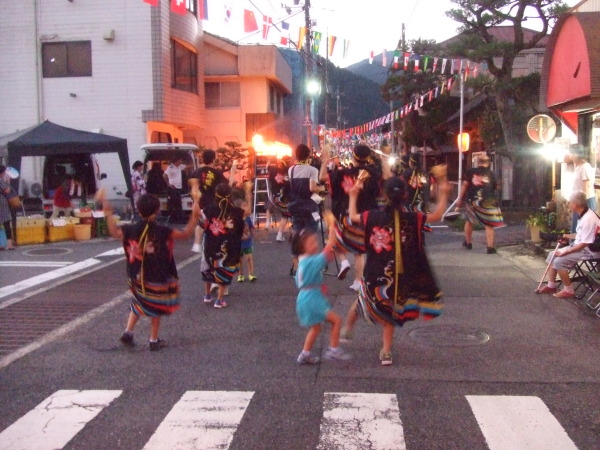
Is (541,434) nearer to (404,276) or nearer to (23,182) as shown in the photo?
(404,276)

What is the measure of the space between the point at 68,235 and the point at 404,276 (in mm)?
11239

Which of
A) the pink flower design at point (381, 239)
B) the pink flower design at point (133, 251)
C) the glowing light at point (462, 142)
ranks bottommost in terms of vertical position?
the pink flower design at point (133, 251)

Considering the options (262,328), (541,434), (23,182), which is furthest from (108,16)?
(541,434)

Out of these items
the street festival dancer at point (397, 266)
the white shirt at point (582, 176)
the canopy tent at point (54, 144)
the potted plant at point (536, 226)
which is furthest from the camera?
the canopy tent at point (54, 144)

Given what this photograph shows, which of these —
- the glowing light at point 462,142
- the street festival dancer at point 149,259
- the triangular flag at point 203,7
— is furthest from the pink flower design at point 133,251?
the glowing light at point 462,142

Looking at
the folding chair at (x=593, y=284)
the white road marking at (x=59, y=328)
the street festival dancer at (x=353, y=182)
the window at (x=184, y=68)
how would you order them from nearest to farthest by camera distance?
the white road marking at (x=59, y=328) → the folding chair at (x=593, y=284) → the street festival dancer at (x=353, y=182) → the window at (x=184, y=68)

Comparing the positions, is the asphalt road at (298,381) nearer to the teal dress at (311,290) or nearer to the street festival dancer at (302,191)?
the teal dress at (311,290)

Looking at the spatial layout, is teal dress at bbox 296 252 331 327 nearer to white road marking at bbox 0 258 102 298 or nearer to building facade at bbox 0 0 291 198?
white road marking at bbox 0 258 102 298

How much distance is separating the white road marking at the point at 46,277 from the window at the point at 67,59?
12.4 meters

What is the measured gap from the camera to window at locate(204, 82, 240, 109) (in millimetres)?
29609

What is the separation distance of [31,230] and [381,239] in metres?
10.8

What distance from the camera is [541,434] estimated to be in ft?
14.6

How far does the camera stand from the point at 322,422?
15.3 ft

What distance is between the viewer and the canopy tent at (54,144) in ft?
48.1
